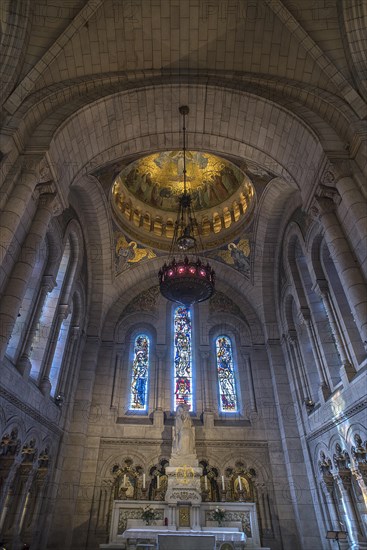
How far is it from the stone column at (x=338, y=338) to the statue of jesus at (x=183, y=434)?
5129 mm

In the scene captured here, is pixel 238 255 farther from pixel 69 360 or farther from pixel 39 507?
pixel 39 507

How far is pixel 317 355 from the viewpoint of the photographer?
1014cm

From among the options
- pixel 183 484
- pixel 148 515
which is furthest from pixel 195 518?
pixel 148 515

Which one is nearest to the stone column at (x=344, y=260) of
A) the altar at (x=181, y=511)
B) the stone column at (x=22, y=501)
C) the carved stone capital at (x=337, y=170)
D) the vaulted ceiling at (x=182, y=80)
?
the carved stone capital at (x=337, y=170)

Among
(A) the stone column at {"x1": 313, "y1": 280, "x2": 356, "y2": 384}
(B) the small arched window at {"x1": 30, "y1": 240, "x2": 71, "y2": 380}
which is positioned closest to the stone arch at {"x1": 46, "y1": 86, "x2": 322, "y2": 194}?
(A) the stone column at {"x1": 313, "y1": 280, "x2": 356, "y2": 384}

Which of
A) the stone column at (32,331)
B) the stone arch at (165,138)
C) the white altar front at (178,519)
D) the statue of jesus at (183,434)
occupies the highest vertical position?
the stone arch at (165,138)

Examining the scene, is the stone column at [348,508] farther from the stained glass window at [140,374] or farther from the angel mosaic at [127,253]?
the angel mosaic at [127,253]

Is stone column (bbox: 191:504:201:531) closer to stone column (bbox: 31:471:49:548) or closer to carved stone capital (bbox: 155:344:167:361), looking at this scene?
stone column (bbox: 31:471:49:548)

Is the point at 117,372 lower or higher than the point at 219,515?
higher

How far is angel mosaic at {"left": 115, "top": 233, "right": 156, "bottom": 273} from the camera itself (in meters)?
14.0

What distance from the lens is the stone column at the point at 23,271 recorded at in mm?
6307

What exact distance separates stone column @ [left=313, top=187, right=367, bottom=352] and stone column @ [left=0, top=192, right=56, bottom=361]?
5888 mm

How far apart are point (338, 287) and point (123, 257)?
7.92 m

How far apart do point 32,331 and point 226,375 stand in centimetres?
734
